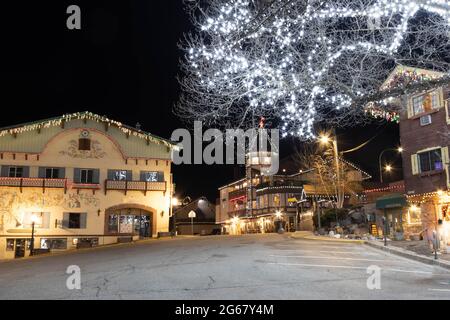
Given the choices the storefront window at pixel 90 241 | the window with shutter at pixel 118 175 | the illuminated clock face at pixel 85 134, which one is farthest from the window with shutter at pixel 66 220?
the illuminated clock face at pixel 85 134

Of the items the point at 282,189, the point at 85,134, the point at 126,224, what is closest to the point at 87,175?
the point at 85,134

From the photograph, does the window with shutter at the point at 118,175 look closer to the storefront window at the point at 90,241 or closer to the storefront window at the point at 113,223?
the storefront window at the point at 113,223

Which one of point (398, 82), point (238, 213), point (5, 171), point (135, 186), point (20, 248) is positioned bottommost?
point (20, 248)

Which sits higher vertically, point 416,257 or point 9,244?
point 416,257

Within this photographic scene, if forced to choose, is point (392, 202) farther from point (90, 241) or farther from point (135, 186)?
point (90, 241)

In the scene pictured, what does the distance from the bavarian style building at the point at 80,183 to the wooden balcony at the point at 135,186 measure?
0.27 feet

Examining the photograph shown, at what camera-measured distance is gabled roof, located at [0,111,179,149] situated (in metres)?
35.1

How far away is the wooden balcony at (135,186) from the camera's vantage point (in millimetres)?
36531

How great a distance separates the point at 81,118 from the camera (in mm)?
37062

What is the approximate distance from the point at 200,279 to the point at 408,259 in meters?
8.98

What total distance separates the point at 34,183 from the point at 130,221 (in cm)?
835

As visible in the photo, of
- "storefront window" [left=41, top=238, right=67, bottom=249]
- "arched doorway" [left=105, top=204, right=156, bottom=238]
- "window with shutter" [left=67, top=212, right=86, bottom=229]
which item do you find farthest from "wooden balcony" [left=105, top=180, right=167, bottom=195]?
"storefront window" [left=41, top=238, right=67, bottom=249]
